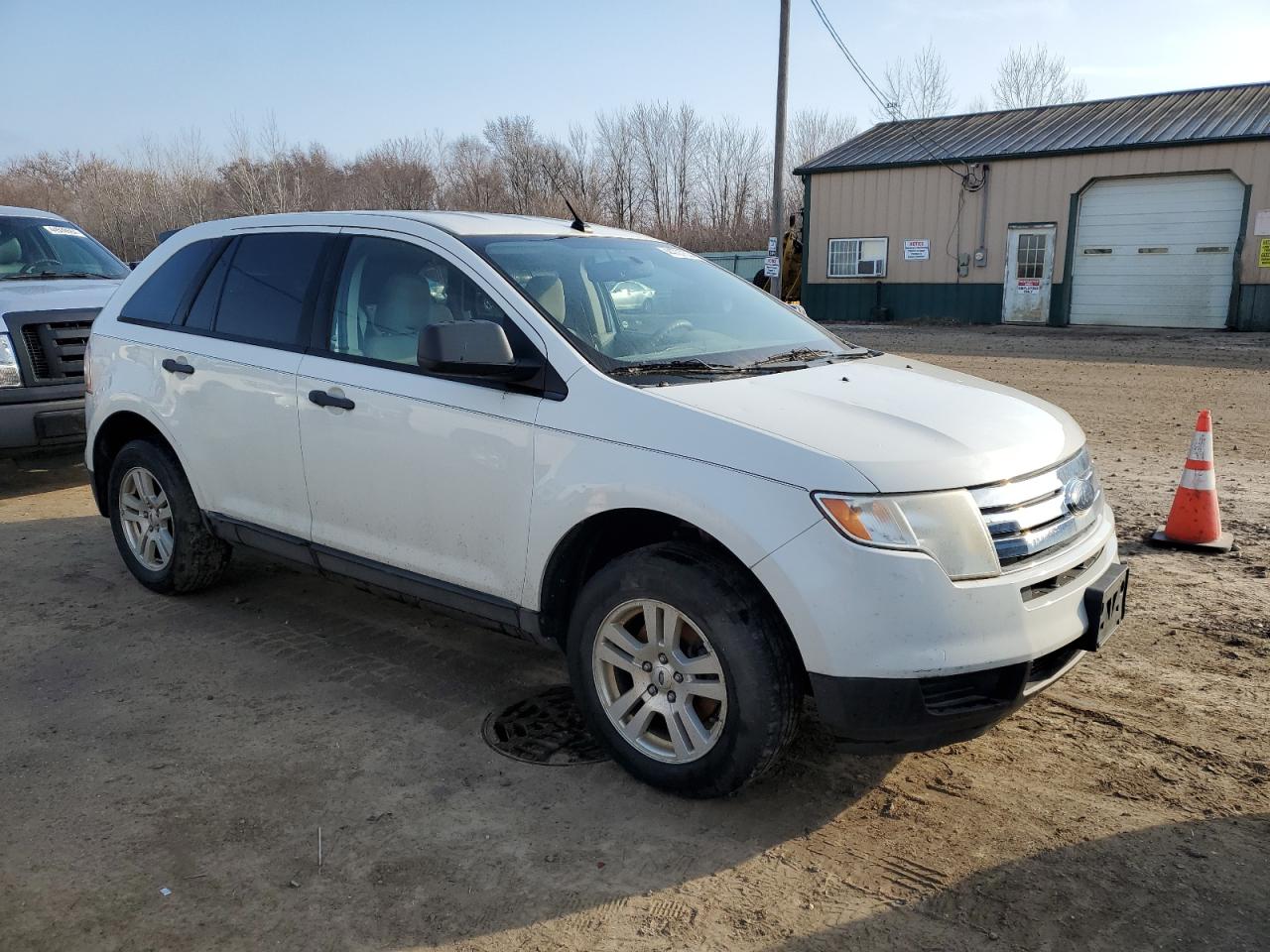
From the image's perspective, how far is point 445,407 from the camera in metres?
3.63

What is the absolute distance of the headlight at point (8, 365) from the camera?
23.9 ft

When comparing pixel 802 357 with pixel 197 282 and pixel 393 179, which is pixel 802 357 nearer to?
pixel 197 282

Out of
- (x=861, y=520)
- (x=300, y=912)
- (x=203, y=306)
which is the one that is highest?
(x=203, y=306)

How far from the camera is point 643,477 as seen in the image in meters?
3.10

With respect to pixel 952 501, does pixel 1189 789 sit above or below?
below

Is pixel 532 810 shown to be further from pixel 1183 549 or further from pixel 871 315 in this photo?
pixel 871 315

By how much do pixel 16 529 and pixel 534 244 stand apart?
4759 millimetres

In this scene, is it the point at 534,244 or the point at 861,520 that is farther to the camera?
the point at 534,244

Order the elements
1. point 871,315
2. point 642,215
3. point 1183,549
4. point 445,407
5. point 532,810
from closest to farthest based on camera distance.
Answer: point 532,810
point 445,407
point 1183,549
point 871,315
point 642,215

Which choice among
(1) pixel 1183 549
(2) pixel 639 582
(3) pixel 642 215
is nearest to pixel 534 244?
(2) pixel 639 582

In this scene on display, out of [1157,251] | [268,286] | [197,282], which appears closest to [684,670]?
[268,286]

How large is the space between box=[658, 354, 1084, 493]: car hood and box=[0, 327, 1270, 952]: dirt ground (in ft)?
3.74

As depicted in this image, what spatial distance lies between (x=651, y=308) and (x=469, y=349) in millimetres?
954

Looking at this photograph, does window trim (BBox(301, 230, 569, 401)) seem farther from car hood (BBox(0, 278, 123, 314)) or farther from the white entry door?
the white entry door
